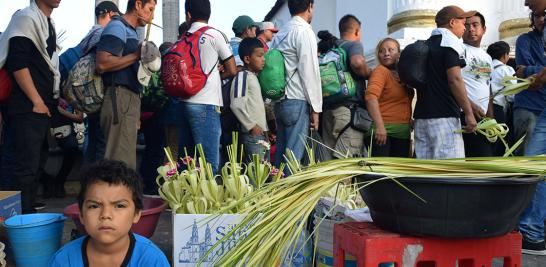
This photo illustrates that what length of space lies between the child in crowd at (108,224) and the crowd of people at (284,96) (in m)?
1.57

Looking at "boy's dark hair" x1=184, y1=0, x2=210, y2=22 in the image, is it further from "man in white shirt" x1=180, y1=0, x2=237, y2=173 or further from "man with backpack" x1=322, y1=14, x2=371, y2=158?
"man with backpack" x1=322, y1=14, x2=371, y2=158

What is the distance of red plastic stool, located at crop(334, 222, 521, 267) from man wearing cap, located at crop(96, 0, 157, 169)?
2.41 meters

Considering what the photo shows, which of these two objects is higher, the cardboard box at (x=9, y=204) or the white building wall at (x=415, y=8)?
the white building wall at (x=415, y=8)

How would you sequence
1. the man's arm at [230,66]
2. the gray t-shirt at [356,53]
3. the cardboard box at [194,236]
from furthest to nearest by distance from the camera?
the gray t-shirt at [356,53] < the man's arm at [230,66] < the cardboard box at [194,236]

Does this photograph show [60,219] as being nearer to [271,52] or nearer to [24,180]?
[24,180]

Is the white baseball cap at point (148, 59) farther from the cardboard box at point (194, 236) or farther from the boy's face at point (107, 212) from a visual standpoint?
the boy's face at point (107, 212)

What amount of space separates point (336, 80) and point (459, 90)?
1301mm

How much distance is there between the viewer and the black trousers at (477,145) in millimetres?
4242

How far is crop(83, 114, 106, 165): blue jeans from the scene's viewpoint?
4.31 m

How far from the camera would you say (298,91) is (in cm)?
453

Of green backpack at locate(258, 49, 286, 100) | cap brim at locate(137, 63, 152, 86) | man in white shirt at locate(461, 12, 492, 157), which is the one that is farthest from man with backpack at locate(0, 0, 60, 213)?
man in white shirt at locate(461, 12, 492, 157)

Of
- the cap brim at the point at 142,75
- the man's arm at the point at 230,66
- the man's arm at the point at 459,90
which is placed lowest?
the man's arm at the point at 459,90

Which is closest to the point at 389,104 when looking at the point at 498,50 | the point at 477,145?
the point at 477,145

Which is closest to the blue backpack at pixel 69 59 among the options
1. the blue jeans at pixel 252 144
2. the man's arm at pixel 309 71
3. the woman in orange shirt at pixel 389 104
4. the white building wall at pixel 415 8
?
the blue jeans at pixel 252 144
